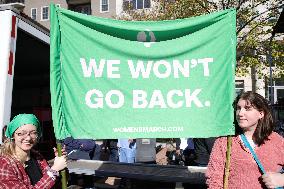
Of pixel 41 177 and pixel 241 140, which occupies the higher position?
pixel 241 140

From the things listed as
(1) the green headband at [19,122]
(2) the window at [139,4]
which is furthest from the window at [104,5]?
(1) the green headband at [19,122]

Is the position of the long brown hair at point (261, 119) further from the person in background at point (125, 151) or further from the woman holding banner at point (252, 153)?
the person in background at point (125, 151)

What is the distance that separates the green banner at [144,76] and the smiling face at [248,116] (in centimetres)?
33

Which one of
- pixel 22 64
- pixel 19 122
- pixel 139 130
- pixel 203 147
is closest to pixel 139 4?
pixel 22 64

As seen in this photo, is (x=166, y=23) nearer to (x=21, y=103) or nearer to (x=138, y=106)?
(x=138, y=106)

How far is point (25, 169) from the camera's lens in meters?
3.04

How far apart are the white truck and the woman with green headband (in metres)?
1.12

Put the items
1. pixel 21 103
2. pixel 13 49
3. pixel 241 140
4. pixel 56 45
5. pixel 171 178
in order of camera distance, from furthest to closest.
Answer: pixel 21 103 → pixel 171 178 → pixel 13 49 → pixel 56 45 → pixel 241 140

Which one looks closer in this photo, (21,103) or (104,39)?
(104,39)

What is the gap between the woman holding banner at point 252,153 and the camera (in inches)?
110

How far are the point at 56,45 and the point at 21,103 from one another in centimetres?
553

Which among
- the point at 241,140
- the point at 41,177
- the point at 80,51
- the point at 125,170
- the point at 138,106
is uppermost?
the point at 80,51

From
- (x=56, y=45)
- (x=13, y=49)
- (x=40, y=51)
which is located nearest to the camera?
(x=56, y=45)

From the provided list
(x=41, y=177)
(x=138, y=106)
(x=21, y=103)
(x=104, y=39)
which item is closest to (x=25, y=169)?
(x=41, y=177)
